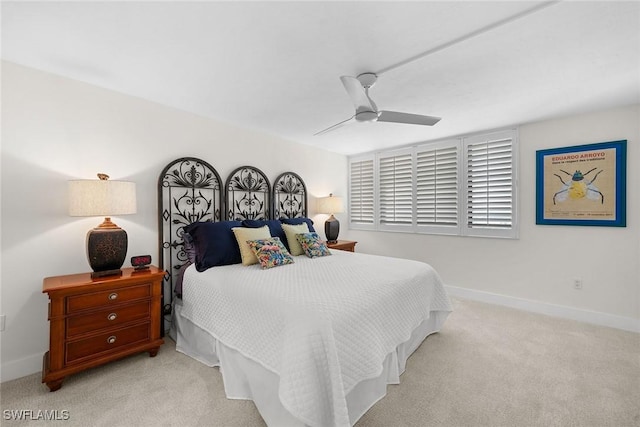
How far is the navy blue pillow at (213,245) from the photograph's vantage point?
8.50 feet

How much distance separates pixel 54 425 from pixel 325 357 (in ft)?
5.51

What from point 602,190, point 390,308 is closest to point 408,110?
point 390,308

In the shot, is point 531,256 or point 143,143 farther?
point 531,256

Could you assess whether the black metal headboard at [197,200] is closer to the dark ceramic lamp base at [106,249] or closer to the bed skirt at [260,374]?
the dark ceramic lamp base at [106,249]

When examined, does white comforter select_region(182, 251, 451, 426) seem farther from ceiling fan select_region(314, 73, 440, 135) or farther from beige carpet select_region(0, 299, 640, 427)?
ceiling fan select_region(314, 73, 440, 135)

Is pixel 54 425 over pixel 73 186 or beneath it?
beneath

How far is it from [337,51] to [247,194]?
87.4 inches

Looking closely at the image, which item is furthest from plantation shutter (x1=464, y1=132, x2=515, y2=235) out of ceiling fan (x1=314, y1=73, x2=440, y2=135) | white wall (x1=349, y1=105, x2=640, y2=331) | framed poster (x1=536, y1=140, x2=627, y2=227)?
ceiling fan (x1=314, y1=73, x2=440, y2=135)

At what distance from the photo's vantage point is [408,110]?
2980 mm

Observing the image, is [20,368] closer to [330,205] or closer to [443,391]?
[443,391]

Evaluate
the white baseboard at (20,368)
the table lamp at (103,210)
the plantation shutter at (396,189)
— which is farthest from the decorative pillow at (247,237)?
the plantation shutter at (396,189)

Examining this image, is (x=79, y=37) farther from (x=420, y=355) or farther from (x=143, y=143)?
(x=420, y=355)

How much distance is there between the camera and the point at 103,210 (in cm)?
216

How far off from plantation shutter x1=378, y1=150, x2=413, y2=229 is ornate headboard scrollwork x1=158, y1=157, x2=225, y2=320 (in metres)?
2.88
